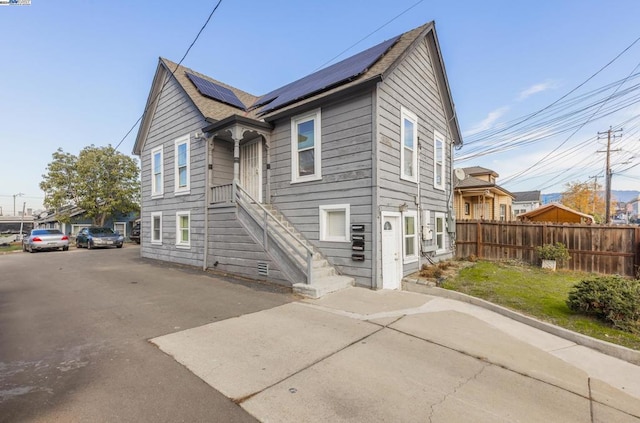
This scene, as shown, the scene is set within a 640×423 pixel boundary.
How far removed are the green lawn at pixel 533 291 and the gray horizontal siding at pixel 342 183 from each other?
8.79 feet

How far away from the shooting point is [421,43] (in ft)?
33.8

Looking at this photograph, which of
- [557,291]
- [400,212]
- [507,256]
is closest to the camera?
[557,291]

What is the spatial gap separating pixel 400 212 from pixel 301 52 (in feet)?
30.9

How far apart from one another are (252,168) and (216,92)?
474 cm

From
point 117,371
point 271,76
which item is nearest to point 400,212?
point 117,371

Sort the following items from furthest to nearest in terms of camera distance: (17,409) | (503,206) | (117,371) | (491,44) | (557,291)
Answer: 1. (503,206)
2. (491,44)
3. (557,291)
4. (117,371)
5. (17,409)

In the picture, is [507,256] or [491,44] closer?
[507,256]

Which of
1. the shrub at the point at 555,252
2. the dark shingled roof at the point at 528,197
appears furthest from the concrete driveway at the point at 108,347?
the dark shingled roof at the point at 528,197

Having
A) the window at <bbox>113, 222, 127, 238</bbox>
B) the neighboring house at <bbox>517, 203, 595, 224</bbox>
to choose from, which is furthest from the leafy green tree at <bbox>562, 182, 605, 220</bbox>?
the window at <bbox>113, 222, 127, 238</bbox>

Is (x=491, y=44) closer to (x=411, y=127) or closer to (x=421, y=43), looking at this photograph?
(x=421, y=43)

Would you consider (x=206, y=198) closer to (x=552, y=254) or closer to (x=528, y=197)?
(x=552, y=254)

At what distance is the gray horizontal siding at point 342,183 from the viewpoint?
25.0 ft

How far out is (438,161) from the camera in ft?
38.1

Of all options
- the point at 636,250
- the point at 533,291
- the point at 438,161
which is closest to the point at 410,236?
the point at 533,291
